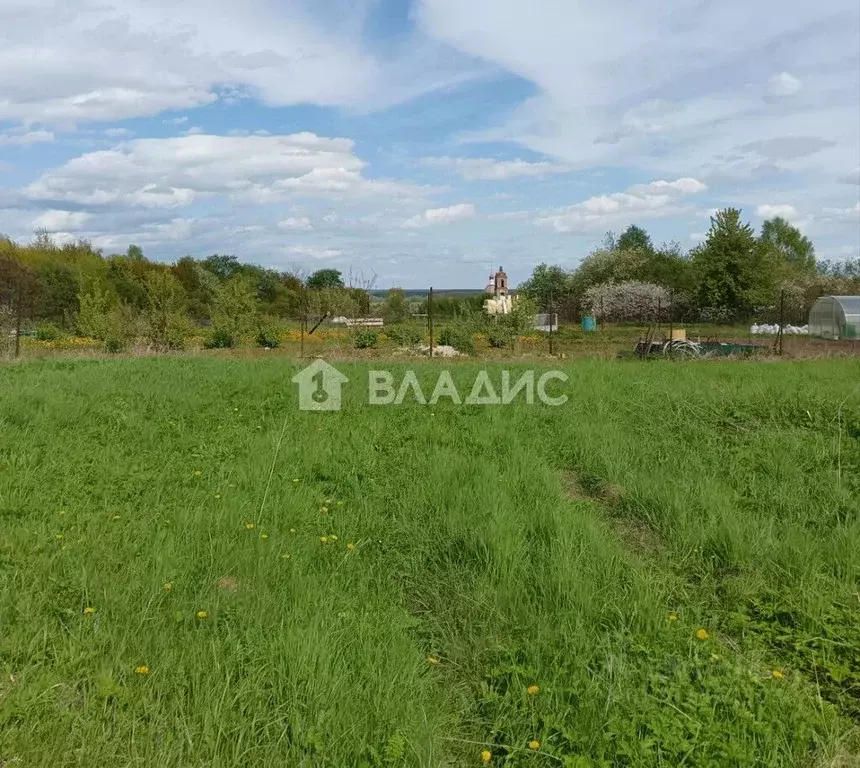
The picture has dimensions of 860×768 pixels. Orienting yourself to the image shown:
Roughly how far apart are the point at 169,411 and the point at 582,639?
5.32 metres

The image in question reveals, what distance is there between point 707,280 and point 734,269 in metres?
1.08

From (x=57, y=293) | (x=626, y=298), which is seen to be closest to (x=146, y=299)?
(x=57, y=293)

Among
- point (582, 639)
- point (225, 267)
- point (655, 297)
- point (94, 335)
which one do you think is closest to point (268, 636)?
point (582, 639)

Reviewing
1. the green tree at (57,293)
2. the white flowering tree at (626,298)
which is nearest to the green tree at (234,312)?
the green tree at (57,293)

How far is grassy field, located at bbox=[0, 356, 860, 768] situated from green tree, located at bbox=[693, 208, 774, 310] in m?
22.5

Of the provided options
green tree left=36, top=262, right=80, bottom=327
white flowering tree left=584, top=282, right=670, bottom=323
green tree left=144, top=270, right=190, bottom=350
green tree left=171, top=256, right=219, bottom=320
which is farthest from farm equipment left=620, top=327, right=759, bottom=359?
green tree left=36, top=262, right=80, bottom=327

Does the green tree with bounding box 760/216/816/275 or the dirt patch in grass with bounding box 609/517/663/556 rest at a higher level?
the green tree with bounding box 760/216/816/275

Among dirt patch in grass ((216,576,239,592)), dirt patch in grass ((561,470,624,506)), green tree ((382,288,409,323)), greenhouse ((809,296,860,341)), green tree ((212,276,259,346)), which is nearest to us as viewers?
dirt patch in grass ((216,576,239,592))

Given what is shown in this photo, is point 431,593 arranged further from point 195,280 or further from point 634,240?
point 634,240

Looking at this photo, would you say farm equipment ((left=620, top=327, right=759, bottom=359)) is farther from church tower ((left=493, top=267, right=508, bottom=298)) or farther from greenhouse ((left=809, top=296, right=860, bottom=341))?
church tower ((left=493, top=267, right=508, bottom=298))

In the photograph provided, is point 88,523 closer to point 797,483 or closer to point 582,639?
point 582,639

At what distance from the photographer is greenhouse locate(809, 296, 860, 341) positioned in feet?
52.5

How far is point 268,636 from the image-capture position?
2.88 metres

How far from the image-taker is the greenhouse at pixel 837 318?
16.0 metres
